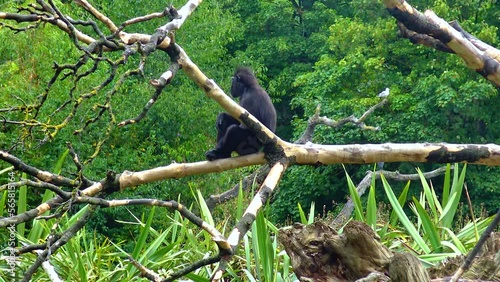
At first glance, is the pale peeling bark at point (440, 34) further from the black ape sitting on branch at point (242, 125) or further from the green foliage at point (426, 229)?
the green foliage at point (426, 229)

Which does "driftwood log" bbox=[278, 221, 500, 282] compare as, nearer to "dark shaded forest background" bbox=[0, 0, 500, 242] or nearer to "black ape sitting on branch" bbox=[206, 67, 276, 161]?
"black ape sitting on branch" bbox=[206, 67, 276, 161]

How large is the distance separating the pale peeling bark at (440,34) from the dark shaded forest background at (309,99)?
929 centimetres

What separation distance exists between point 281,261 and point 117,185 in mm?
2518

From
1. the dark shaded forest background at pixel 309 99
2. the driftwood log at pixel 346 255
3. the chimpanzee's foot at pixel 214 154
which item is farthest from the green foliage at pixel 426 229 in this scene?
the dark shaded forest background at pixel 309 99

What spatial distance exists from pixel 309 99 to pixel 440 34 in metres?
15.5

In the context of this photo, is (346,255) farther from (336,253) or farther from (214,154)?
(214,154)

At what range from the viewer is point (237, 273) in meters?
5.66

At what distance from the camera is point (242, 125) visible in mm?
5363

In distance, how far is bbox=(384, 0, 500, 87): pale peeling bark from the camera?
3.39 metres

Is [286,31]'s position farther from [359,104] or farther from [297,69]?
[359,104]

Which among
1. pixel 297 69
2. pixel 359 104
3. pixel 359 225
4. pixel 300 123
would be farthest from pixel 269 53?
pixel 359 225

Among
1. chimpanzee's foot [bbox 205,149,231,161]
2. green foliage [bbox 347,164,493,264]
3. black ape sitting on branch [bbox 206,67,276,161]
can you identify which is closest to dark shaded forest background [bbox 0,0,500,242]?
black ape sitting on branch [bbox 206,67,276,161]

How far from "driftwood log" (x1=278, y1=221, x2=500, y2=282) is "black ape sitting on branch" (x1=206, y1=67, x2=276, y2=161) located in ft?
2.60

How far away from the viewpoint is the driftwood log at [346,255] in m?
3.77
